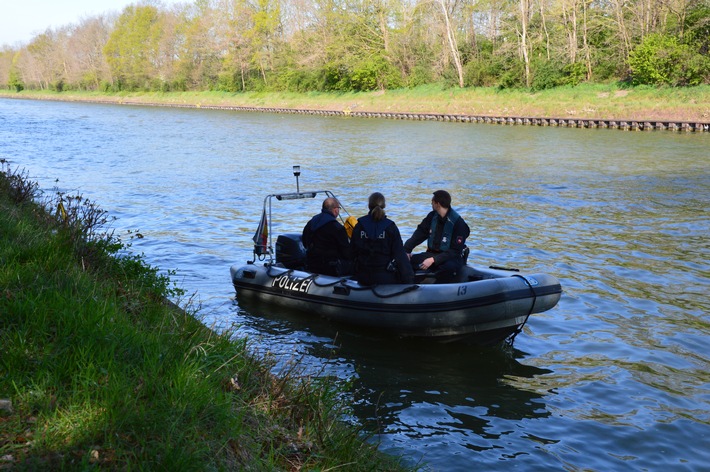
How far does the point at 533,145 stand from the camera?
104 feet

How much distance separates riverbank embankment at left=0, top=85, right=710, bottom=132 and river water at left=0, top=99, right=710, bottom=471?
6.27 m

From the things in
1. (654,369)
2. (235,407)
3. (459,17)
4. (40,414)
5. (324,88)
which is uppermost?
(459,17)

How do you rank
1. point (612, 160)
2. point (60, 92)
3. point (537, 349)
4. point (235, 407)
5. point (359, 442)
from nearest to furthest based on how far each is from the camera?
1. point (235, 407)
2. point (359, 442)
3. point (537, 349)
4. point (612, 160)
5. point (60, 92)

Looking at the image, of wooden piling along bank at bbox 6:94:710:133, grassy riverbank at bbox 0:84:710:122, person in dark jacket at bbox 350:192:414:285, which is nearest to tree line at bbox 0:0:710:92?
grassy riverbank at bbox 0:84:710:122

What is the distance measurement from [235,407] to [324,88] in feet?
228

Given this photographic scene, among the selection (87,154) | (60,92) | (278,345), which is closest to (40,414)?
(278,345)

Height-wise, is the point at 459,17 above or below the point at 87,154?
above

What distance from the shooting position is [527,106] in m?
47.0

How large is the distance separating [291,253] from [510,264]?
156 inches

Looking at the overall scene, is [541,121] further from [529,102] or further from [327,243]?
[327,243]

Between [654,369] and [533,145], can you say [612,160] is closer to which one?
[533,145]

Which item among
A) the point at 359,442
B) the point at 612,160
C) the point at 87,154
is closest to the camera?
the point at 359,442

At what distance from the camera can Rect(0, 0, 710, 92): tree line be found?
147 ft

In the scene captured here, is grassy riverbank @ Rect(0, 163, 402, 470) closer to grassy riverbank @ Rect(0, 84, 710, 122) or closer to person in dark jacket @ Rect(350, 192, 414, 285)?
person in dark jacket @ Rect(350, 192, 414, 285)
